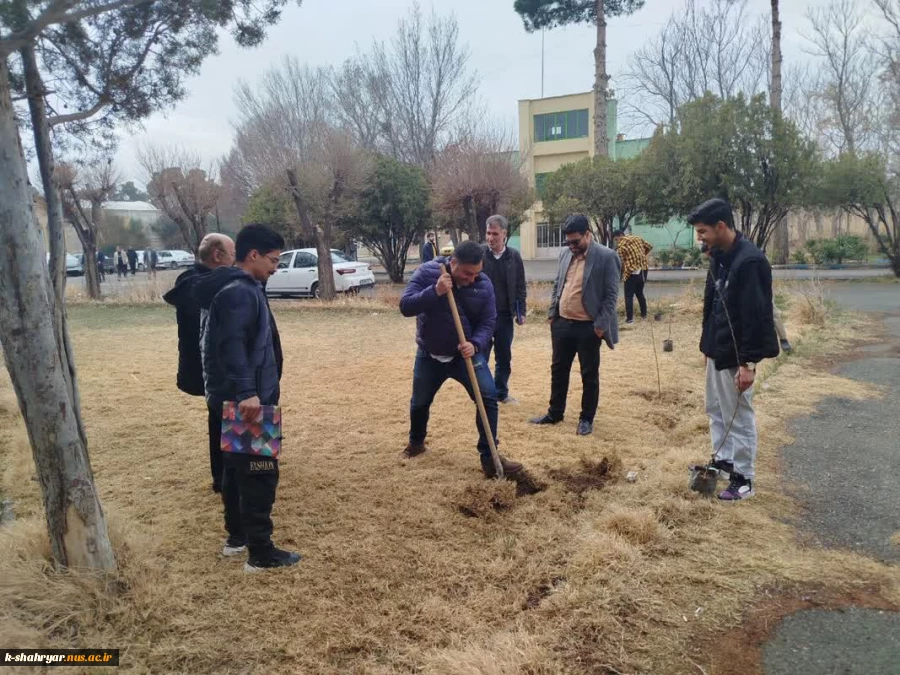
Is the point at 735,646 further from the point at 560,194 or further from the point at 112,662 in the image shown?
the point at 560,194

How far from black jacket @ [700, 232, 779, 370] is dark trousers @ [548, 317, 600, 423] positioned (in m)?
1.29

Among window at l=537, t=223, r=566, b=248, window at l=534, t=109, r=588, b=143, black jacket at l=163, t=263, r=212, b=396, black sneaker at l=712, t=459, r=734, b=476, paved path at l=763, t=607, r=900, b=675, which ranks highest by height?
window at l=534, t=109, r=588, b=143

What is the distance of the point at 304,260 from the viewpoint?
62.2 feet

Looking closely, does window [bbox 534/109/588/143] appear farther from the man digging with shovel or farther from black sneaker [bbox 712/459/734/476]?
black sneaker [bbox 712/459/734/476]

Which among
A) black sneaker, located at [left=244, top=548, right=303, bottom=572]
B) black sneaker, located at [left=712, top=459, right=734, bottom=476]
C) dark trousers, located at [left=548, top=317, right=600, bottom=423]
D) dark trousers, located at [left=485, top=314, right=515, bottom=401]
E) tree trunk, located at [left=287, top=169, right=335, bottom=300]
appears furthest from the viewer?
tree trunk, located at [left=287, top=169, right=335, bottom=300]

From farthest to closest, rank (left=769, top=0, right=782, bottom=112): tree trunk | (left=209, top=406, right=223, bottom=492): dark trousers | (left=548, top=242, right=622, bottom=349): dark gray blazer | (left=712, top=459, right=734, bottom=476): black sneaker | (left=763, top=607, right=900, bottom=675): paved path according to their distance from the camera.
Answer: (left=769, top=0, right=782, bottom=112): tree trunk
(left=548, top=242, right=622, bottom=349): dark gray blazer
(left=712, top=459, right=734, bottom=476): black sneaker
(left=209, top=406, right=223, bottom=492): dark trousers
(left=763, top=607, right=900, bottom=675): paved path

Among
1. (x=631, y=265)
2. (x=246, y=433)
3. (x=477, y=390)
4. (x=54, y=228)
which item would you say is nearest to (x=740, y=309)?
(x=477, y=390)

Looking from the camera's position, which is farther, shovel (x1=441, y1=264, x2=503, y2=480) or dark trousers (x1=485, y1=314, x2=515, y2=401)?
dark trousers (x1=485, y1=314, x2=515, y2=401)

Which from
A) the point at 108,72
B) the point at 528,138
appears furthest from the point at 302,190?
the point at 528,138

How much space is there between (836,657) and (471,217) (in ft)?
58.6

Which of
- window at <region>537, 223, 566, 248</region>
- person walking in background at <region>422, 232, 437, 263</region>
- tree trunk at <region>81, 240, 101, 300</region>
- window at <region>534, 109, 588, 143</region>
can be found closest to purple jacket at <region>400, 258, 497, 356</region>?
person walking in background at <region>422, 232, 437, 263</region>

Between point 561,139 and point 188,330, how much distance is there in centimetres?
3744

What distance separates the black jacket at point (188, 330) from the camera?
12.2ft

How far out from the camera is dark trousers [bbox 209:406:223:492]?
3.58 m
